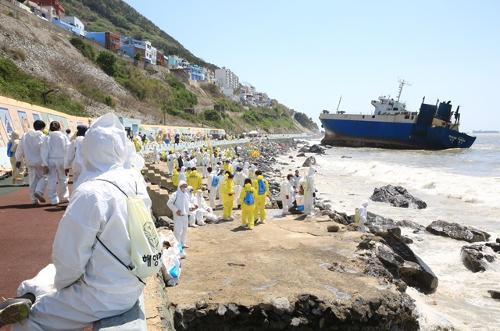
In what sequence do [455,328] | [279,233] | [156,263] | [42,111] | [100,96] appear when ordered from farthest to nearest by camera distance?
1. [100,96]
2. [42,111]
3. [279,233]
4. [455,328]
5. [156,263]

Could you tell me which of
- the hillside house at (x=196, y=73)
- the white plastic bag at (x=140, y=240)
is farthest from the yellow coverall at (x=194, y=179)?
the hillside house at (x=196, y=73)

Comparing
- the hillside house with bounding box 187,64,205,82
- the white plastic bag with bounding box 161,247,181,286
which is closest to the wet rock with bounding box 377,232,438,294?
the white plastic bag with bounding box 161,247,181,286

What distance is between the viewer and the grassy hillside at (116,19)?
10119cm

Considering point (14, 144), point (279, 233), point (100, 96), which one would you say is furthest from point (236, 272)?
point (100, 96)

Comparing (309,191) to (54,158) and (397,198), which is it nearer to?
(54,158)

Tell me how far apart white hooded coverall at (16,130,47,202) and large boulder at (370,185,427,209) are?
13.8m

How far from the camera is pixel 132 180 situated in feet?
8.59

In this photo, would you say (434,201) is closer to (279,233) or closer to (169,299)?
(279,233)

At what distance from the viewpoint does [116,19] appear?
11206 centimetres

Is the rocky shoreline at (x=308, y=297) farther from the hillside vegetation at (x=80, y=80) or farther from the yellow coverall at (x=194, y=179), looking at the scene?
the hillside vegetation at (x=80, y=80)

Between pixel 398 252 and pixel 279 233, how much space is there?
2664mm

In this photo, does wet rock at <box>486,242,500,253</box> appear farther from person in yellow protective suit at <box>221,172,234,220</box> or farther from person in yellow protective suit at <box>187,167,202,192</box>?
person in yellow protective suit at <box>187,167,202,192</box>

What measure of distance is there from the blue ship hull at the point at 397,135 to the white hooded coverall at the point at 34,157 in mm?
48282

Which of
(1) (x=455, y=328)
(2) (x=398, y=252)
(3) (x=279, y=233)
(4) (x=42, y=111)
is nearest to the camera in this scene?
(1) (x=455, y=328)
